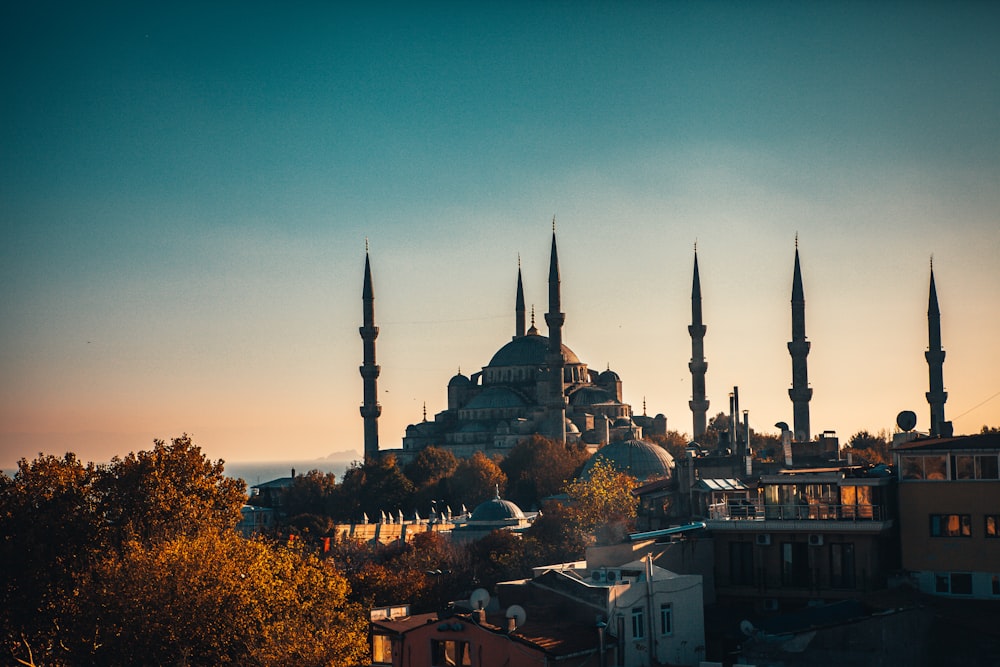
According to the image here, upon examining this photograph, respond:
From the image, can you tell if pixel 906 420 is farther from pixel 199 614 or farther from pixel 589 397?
pixel 589 397

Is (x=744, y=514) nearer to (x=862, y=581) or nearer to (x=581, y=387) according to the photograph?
(x=862, y=581)

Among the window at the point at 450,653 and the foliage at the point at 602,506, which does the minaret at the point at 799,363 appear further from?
the window at the point at 450,653

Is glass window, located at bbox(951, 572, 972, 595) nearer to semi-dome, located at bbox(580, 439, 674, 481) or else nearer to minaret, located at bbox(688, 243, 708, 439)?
semi-dome, located at bbox(580, 439, 674, 481)

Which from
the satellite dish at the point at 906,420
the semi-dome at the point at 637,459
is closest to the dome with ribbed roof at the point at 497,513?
the semi-dome at the point at 637,459

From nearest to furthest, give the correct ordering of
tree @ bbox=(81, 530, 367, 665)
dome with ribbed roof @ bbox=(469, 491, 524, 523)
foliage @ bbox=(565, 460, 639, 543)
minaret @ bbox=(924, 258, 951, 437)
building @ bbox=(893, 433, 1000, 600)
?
tree @ bbox=(81, 530, 367, 665), building @ bbox=(893, 433, 1000, 600), foliage @ bbox=(565, 460, 639, 543), dome with ribbed roof @ bbox=(469, 491, 524, 523), minaret @ bbox=(924, 258, 951, 437)

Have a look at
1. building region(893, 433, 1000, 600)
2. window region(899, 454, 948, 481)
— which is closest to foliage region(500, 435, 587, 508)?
window region(899, 454, 948, 481)

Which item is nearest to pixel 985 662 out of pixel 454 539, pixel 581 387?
pixel 454 539

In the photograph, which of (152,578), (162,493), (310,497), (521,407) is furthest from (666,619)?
(521,407)
